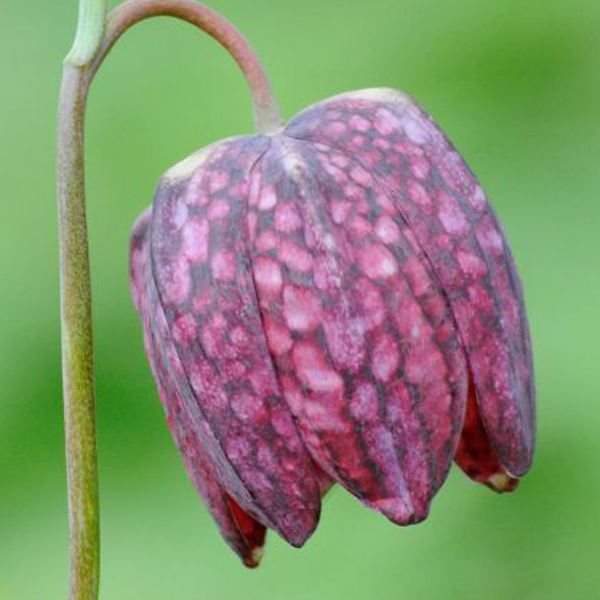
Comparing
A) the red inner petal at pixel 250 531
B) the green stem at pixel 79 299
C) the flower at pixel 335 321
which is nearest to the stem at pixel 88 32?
the green stem at pixel 79 299

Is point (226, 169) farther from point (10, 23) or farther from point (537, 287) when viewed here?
point (10, 23)

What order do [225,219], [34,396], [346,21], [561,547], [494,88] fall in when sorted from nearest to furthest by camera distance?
[225,219]
[561,547]
[34,396]
[494,88]
[346,21]

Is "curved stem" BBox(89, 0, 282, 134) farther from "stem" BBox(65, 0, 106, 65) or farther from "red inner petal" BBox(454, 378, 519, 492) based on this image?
"red inner petal" BBox(454, 378, 519, 492)

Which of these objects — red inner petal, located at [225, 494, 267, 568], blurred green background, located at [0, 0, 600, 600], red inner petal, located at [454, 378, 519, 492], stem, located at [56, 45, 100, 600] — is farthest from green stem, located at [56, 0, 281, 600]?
blurred green background, located at [0, 0, 600, 600]

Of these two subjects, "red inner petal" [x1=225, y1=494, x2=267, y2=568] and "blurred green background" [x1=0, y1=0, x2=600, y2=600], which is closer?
"red inner petal" [x1=225, y1=494, x2=267, y2=568]

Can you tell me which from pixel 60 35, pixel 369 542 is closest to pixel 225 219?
pixel 369 542
